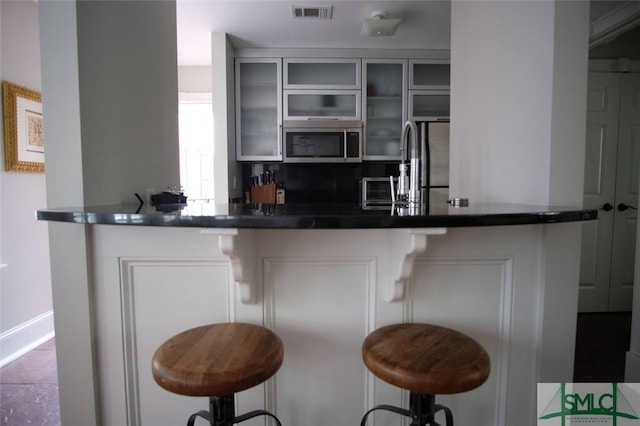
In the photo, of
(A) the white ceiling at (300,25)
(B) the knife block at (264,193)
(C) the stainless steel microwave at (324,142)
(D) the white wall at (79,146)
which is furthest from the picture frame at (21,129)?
(C) the stainless steel microwave at (324,142)

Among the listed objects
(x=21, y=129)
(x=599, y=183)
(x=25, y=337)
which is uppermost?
(x=21, y=129)

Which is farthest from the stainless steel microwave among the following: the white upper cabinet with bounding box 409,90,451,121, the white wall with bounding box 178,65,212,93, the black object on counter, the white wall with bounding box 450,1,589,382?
the black object on counter

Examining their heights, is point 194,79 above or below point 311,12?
below

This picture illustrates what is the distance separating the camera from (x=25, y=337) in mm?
2234

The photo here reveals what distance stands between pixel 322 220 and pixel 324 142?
2454mm

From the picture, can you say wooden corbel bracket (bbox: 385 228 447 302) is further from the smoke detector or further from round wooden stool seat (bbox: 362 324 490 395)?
the smoke detector

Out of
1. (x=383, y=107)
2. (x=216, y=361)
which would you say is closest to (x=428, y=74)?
(x=383, y=107)

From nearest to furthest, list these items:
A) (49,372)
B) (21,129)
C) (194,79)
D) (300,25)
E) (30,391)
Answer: (30,391), (49,372), (21,129), (300,25), (194,79)

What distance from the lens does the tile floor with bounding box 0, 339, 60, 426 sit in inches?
62.9

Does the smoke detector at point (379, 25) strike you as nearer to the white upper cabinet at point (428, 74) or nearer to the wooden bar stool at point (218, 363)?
the white upper cabinet at point (428, 74)

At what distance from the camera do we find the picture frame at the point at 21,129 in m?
2.09

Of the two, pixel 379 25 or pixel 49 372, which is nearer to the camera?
pixel 49 372

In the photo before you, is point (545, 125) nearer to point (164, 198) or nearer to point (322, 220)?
point (322, 220)

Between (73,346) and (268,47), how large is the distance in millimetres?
2879
